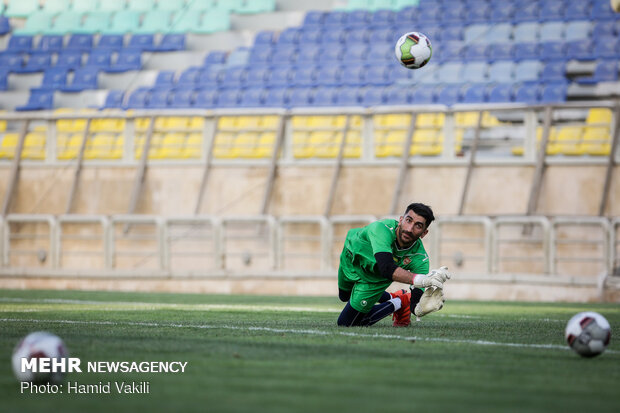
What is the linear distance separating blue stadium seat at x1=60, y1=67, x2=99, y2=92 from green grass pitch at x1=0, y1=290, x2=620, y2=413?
16.8 metres

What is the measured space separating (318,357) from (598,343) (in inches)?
67.4

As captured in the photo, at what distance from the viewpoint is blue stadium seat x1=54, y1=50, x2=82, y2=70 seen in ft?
93.1

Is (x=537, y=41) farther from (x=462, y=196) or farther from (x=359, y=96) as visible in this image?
(x=462, y=196)

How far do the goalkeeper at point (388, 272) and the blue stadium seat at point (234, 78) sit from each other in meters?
16.7

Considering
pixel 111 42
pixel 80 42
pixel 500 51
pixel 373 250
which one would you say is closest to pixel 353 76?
pixel 500 51

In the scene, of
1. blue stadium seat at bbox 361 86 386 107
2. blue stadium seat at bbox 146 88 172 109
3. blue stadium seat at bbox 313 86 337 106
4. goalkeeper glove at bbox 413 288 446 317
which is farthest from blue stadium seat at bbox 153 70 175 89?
goalkeeper glove at bbox 413 288 446 317

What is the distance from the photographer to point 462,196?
18031mm

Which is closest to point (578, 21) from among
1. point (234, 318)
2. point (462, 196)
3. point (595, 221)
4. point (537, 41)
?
point (537, 41)

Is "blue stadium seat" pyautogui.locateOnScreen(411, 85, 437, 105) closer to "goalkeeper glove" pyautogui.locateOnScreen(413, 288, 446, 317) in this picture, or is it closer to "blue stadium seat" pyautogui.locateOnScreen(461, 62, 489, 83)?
"blue stadium seat" pyautogui.locateOnScreen(461, 62, 489, 83)

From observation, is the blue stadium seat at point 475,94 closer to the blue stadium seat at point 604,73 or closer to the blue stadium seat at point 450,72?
the blue stadium seat at point 450,72

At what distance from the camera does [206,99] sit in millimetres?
24781

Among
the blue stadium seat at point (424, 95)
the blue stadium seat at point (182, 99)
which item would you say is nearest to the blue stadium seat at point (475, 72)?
the blue stadium seat at point (424, 95)

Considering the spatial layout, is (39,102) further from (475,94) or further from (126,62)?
(475,94)

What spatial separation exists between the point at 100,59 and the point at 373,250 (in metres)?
21.2
